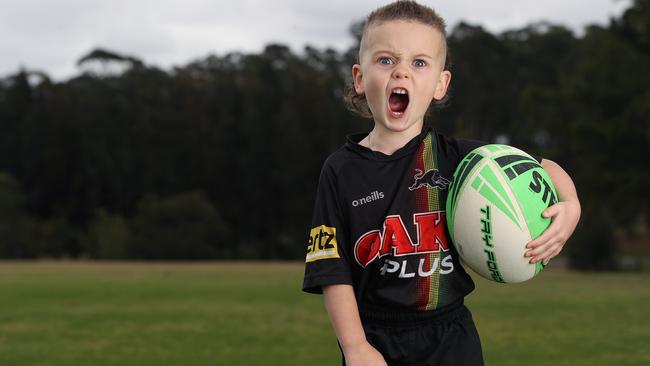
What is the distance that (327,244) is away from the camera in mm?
3572

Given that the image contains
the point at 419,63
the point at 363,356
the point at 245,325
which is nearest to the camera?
the point at 363,356

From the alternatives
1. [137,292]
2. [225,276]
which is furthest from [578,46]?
[137,292]

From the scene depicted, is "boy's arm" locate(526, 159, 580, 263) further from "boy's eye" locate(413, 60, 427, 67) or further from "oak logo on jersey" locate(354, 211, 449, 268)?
"boy's eye" locate(413, 60, 427, 67)

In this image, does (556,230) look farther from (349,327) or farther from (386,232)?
(349,327)

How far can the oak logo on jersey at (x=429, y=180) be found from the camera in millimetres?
3646

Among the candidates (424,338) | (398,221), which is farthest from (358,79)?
(424,338)

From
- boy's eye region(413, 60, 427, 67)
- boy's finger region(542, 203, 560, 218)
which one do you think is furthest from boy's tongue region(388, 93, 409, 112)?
boy's finger region(542, 203, 560, 218)

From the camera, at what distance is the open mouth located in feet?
11.6

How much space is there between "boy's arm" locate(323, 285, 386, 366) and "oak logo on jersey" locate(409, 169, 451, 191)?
516mm

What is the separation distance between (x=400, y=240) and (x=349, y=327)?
Answer: 1.35 feet

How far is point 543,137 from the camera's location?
67.8 m

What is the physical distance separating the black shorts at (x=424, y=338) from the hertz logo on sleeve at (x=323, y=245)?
1.10ft

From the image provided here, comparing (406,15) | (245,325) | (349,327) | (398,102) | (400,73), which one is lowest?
(245,325)

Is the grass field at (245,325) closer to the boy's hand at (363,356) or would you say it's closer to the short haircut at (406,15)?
the boy's hand at (363,356)
